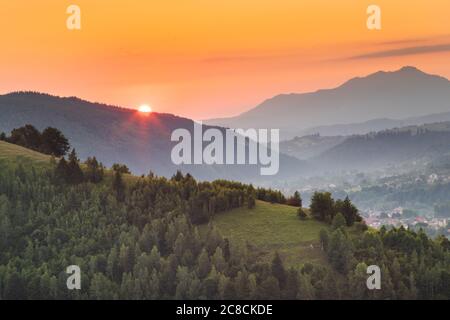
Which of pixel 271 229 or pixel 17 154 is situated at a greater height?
pixel 17 154

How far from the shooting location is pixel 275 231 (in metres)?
104

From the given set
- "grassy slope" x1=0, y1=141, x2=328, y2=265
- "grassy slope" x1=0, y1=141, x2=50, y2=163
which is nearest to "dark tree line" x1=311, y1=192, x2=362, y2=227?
"grassy slope" x1=0, y1=141, x2=328, y2=265

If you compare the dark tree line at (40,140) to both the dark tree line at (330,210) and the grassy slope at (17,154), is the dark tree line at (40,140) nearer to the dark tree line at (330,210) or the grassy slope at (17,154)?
the grassy slope at (17,154)

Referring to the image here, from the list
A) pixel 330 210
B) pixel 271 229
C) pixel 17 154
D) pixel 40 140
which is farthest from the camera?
pixel 40 140

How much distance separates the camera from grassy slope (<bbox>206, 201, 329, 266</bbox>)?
94562 millimetres

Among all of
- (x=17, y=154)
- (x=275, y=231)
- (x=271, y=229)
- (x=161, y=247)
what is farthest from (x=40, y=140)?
(x=275, y=231)

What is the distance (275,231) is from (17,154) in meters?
56.6

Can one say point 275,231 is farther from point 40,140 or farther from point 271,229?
point 40,140

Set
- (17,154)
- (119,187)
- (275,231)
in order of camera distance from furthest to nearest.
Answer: (17,154) → (119,187) → (275,231)

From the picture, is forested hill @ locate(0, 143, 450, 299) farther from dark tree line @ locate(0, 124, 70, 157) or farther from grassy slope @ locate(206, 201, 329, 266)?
dark tree line @ locate(0, 124, 70, 157)

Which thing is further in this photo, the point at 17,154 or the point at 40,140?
the point at 40,140

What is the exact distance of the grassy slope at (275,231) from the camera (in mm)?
94562

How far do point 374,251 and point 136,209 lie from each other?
42.1 m
